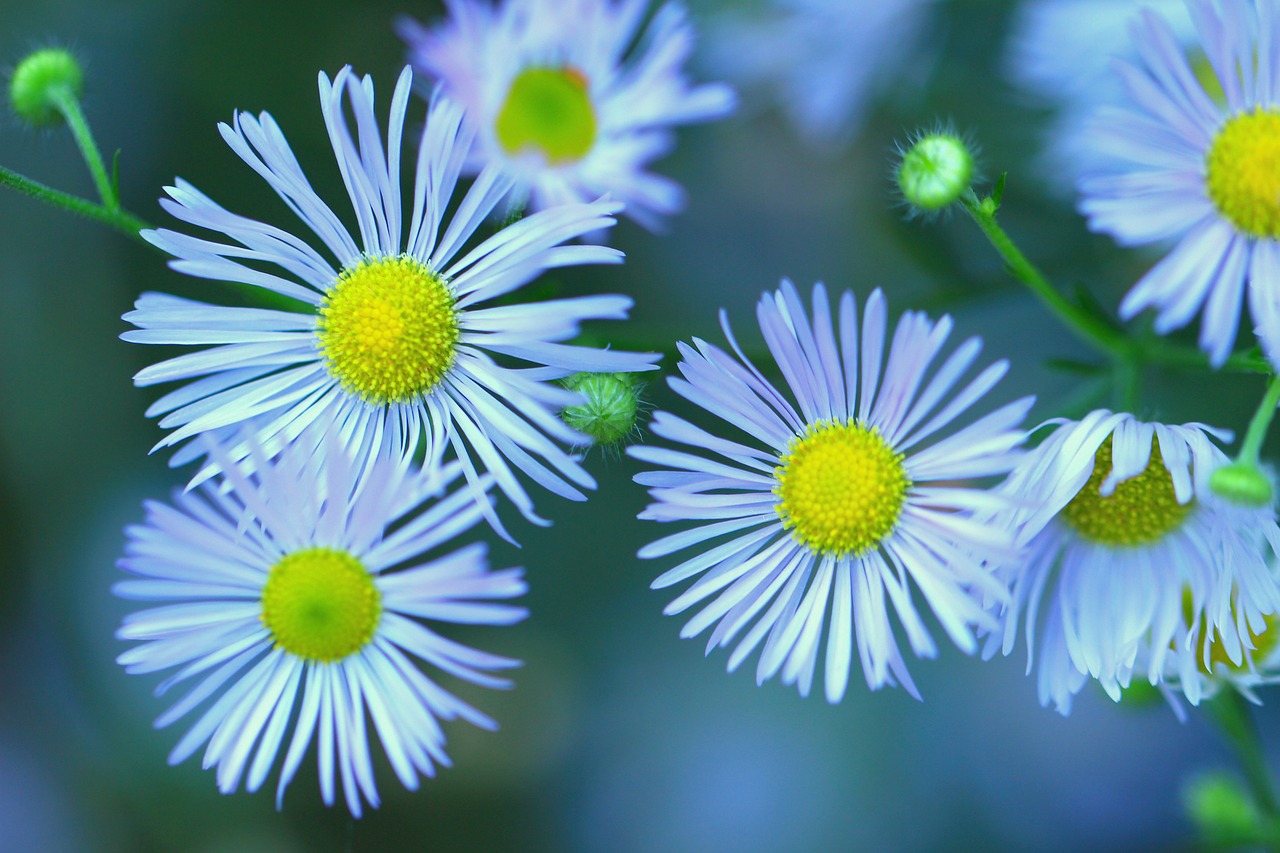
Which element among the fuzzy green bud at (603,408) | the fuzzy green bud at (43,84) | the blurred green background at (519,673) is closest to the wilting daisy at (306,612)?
the fuzzy green bud at (603,408)

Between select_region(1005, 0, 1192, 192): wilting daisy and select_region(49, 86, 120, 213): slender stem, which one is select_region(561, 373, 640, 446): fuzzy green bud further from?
select_region(1005, 0, 1192, 192): wilting daisy

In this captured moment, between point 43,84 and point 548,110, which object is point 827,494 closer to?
point 548,110

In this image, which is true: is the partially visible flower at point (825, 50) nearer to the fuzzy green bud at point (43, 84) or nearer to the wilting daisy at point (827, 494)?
the wilting daisy at point (827, 494)

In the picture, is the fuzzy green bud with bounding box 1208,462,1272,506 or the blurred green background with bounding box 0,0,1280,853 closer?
the fuzzy green bud with bounding box 1208,462,1272,506

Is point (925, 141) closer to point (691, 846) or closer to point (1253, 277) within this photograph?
point (1253, 277)

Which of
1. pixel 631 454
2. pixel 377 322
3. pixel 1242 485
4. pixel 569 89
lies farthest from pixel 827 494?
pixel 569 89

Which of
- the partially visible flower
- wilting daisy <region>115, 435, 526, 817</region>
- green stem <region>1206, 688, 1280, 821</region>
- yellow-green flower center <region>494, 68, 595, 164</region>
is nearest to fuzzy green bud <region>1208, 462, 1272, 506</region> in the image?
green stem <region>1206, 688, 1280, 821</region>
